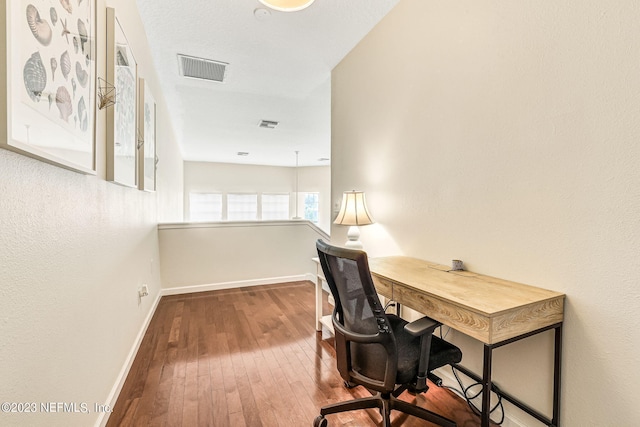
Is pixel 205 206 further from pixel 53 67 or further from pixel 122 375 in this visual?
pixel 53 67

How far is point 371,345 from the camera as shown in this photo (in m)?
1.30

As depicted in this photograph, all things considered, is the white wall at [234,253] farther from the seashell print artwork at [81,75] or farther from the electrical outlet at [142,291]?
the seashell print artwork at [81,75]

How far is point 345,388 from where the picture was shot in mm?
1749

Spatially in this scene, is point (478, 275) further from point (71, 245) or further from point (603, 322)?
point (71, 245)

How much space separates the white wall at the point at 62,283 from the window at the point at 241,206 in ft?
22.0

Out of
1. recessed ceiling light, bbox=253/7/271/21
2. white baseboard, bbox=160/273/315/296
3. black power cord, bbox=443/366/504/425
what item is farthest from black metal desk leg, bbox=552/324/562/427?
white baseboard, bbox=160/273/315/296

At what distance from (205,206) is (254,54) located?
247 inches

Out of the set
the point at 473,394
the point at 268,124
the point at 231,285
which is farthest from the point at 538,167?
the point at 268,124

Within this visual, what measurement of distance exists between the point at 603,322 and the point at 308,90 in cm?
335

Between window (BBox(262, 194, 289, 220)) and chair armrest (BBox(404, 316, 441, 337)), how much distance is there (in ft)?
25.8

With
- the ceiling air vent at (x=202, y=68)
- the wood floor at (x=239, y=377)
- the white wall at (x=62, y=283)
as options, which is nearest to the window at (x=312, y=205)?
the ceiling air vent at (x=202, y=68)

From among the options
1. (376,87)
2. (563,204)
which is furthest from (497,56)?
(376,87)

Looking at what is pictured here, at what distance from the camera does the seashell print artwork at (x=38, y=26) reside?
79 cm

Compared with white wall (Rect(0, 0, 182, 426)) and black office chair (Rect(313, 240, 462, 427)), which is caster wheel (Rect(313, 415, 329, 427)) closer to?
black office chair (Rect(313, 240, 462, 427))
